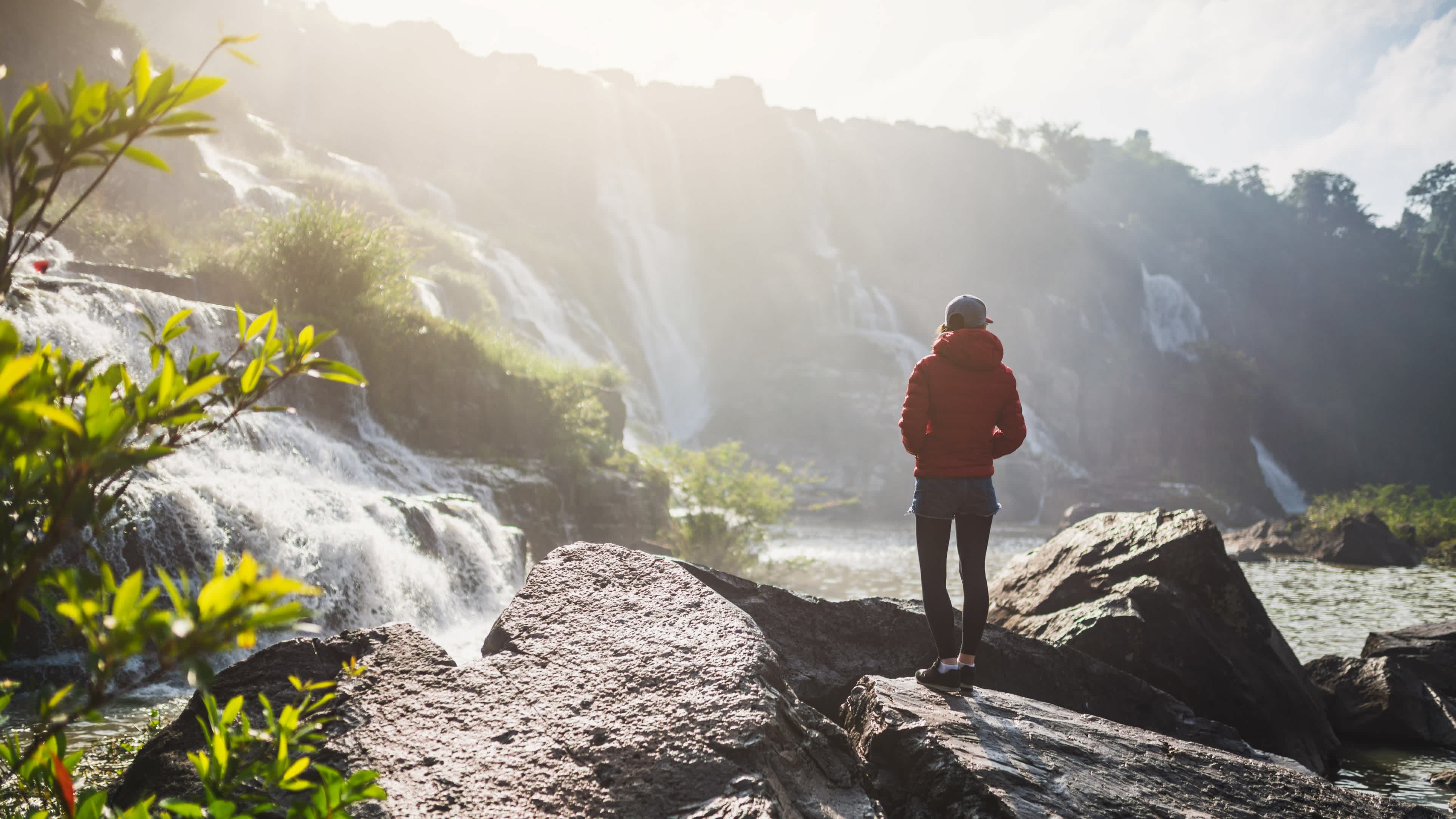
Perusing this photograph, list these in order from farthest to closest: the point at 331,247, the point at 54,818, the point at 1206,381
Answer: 1. the point at 1206,381
2. the point at 331,247
3. the point at 54,818

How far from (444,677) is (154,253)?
12.6 metres

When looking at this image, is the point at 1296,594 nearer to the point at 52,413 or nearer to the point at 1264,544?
the point at 1264,544

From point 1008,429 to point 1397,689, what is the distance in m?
5.34

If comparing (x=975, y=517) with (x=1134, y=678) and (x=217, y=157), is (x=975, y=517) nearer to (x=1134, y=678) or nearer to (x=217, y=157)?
(x=1134, y=678)

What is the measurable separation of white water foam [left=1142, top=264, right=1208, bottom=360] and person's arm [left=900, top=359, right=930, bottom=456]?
48315 mm

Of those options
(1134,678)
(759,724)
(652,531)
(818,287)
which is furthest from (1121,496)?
(759,724)

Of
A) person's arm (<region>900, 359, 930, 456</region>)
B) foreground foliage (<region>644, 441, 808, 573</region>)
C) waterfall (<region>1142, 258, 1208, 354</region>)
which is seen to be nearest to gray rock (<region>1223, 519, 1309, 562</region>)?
foreground foliage (<region>644, 441, 808, 573</region>)

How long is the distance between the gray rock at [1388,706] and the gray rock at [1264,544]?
12722 millimetres

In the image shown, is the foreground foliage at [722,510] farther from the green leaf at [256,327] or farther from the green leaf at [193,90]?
the green leaf at [193,90]

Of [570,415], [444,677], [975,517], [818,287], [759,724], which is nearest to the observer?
[759,724]

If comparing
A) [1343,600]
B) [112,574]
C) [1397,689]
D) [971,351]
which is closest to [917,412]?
[971,351]

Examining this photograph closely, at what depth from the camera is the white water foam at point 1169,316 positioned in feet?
157

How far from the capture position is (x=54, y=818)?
7.77 ft

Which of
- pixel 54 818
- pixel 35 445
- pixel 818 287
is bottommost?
pixel 54 818
